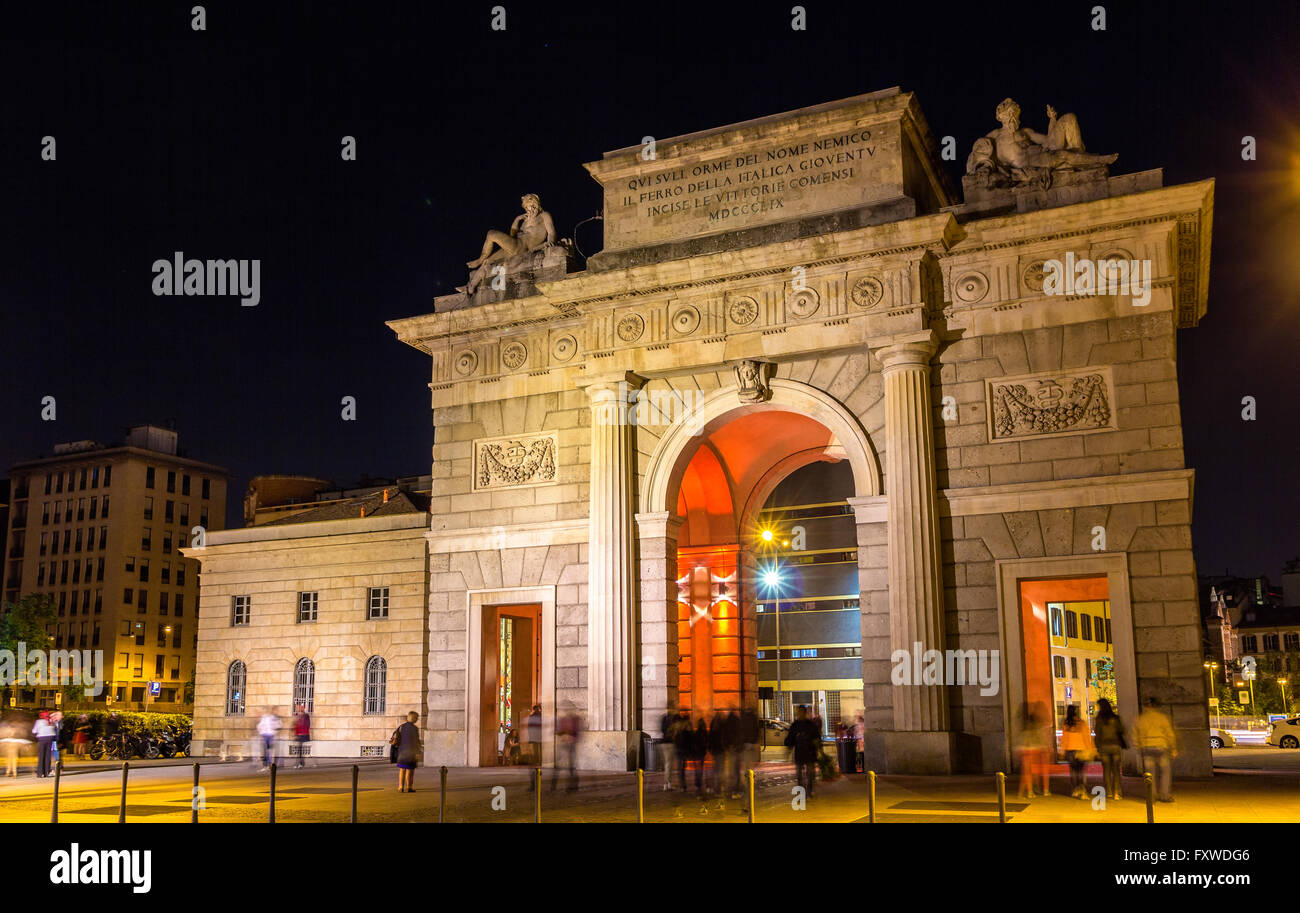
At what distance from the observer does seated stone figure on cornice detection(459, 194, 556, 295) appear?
29.7 meters

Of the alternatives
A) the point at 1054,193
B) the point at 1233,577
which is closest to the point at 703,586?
the point at 1054,193

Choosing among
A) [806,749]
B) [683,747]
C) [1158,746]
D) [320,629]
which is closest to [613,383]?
[683,747]

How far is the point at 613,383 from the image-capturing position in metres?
26.9

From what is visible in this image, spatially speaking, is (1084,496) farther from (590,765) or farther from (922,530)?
(590,765)

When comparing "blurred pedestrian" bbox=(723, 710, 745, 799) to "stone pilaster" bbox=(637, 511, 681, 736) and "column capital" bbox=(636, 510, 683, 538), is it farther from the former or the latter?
"column capital" bbox=(636, 510, 683, 538)

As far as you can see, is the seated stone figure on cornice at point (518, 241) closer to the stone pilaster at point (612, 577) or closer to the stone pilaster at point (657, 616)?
the stone pilaster at point (612, 577)

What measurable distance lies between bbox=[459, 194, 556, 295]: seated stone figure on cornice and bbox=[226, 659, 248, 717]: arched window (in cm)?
1948

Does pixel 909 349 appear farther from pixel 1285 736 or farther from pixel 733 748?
pixel 1285 736

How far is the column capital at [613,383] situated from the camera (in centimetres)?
2683

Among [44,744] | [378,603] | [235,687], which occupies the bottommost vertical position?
[44,744]

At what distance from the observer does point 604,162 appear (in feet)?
93.5

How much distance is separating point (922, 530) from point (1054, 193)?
7755 mm

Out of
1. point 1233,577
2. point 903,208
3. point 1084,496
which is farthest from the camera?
point 1233,577

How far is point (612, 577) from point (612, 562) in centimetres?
36
